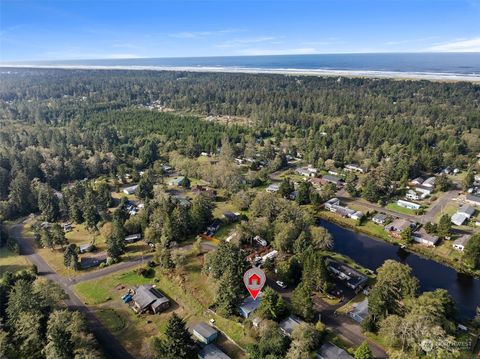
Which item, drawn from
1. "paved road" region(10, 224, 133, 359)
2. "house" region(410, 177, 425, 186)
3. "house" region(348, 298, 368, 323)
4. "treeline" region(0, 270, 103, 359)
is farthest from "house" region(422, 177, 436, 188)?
"treeline" region(0, 270, 103, 359)

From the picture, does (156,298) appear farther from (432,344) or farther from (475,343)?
(475,343)

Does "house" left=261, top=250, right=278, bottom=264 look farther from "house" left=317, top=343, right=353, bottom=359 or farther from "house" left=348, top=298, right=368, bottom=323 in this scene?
"house" left=317, top=343, right=353, bottom=359

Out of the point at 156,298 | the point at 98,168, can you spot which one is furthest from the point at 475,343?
the point at 98,168

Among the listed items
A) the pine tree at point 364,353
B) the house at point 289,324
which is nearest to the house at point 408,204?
the house at point 289,324

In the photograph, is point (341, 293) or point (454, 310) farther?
point (341, 293)

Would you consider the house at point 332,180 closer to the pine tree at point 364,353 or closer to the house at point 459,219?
the house at point 459,219

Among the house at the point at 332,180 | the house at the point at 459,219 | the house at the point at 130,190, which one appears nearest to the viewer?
the house at the point at 459,219

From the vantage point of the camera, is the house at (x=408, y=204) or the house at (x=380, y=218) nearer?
the house at (x=380, y=218)
